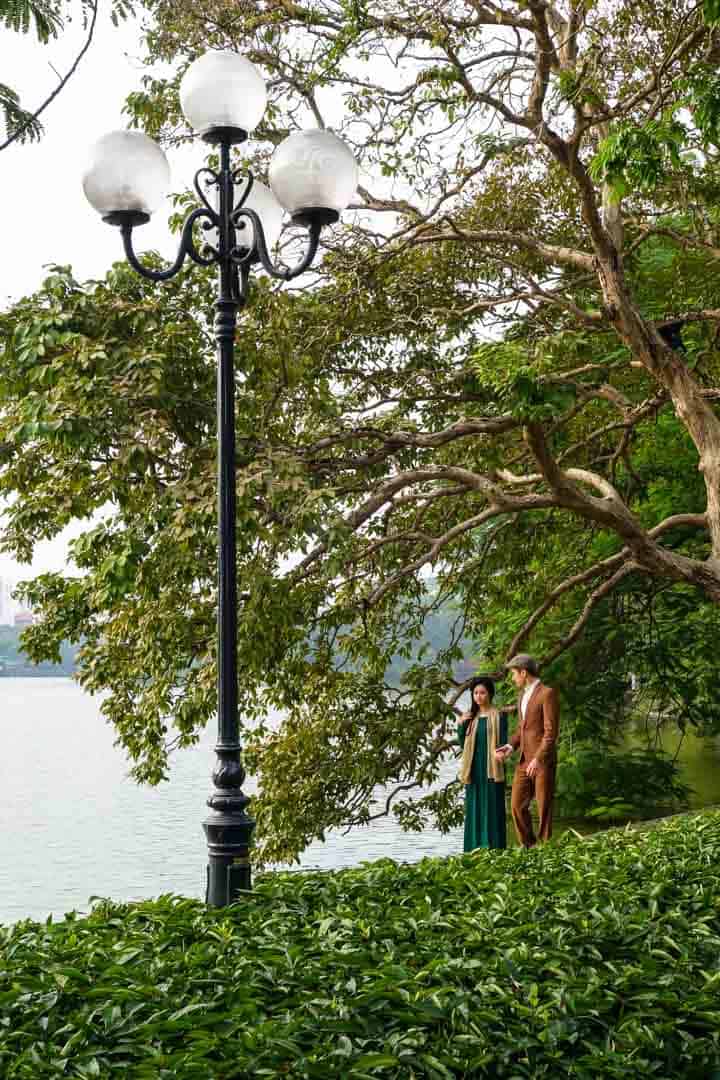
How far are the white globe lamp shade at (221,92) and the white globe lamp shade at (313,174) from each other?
0.30m

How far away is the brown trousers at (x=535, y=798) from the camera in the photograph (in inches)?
373

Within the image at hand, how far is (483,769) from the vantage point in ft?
30.7

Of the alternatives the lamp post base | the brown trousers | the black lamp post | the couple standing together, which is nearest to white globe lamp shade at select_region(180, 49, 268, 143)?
the black lamp post

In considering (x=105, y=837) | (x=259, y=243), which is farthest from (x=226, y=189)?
(x=105, y=837)

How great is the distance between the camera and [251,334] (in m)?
11.0

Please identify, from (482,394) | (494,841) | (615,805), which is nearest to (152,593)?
(494,841)

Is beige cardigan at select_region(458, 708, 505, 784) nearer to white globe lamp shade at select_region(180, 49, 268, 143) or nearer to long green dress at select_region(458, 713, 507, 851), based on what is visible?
long green dress at select_region(458, 713, 507, 851)

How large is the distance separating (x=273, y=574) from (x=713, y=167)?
5961 millimetres

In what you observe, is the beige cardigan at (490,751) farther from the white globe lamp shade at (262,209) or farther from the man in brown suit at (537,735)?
the white globe lamp shade at (262,209)

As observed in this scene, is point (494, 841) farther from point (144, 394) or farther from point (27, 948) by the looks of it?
point (27, 948)

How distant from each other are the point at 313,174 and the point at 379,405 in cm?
746

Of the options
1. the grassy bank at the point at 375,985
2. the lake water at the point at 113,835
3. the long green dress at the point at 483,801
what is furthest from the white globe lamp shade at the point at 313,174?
the lake water at the point at 113,835

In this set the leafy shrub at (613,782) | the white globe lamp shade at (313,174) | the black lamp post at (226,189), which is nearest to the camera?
the black lamp post at (226,189)

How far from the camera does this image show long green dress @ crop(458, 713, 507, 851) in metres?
9.35
